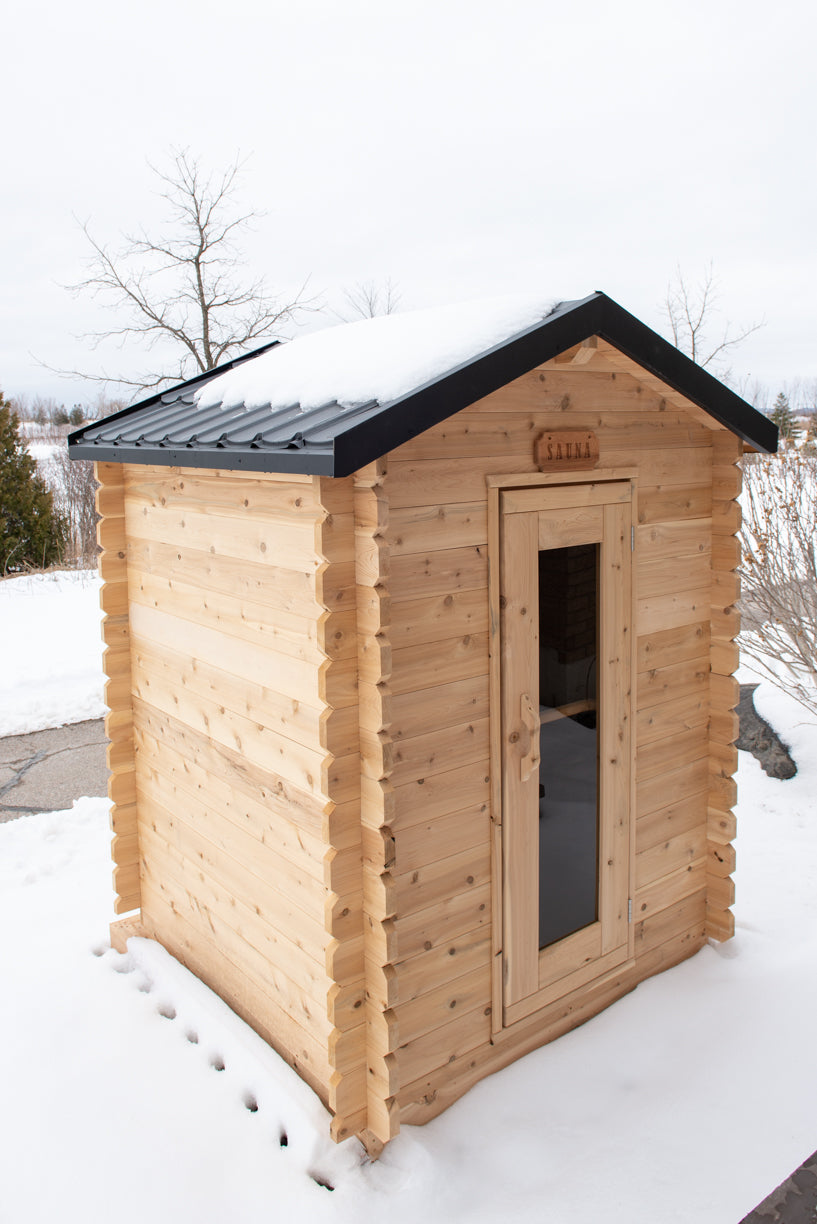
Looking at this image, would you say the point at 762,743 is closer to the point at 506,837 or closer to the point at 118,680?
the point at 506,837

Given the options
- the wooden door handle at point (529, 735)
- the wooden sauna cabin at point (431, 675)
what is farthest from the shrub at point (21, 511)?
the wooden door handle at point (529, 735)

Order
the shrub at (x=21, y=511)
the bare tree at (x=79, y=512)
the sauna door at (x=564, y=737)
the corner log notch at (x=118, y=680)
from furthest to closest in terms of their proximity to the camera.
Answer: the bare tree at (x=79, y=512) < the shrub at (x=21, y=511) < the corner log notch at (x=118, y=680) < the sauna door at (x=564, y=737)

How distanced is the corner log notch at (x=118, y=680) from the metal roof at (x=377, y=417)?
26cm

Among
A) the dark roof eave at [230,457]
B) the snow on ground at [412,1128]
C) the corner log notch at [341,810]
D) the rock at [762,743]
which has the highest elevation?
the dark roof eave at [230,457]

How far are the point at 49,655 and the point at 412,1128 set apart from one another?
8.13 meters

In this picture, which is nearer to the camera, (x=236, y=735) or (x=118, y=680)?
(x=236, y=735)

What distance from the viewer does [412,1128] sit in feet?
10.2

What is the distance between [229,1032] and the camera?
351 cm

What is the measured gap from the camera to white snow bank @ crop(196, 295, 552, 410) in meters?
2.75

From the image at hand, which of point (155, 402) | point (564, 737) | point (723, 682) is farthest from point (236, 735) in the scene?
point (723, 682)

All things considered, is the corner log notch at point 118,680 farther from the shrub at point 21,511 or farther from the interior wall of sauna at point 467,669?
the shrub at point 21,511

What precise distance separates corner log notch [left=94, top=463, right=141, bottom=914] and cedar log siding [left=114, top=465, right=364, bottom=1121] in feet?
0.16

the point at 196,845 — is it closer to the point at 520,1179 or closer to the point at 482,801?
the point at 482,801

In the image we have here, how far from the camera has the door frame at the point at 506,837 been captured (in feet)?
10.3
